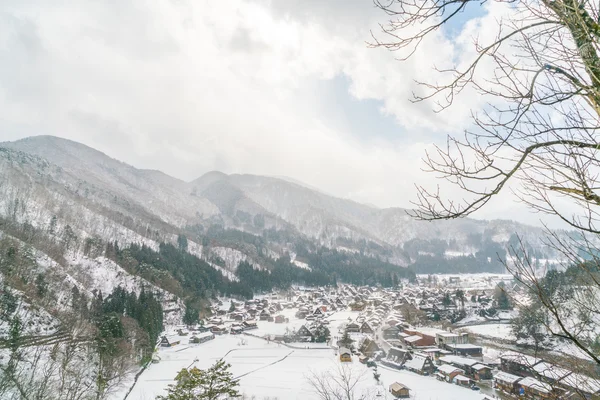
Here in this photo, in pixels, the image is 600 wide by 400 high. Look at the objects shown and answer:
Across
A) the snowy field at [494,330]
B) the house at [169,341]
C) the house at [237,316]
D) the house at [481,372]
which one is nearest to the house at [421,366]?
the house at [481,372]

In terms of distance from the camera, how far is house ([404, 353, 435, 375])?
24.3 m

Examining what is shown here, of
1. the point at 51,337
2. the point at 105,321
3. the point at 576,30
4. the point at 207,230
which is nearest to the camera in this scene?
the point at 576,30

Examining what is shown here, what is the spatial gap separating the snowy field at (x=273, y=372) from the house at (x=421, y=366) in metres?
0.76

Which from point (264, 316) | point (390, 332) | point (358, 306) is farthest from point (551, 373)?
point (358, 306)

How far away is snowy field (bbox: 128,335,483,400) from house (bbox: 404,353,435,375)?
757 mm

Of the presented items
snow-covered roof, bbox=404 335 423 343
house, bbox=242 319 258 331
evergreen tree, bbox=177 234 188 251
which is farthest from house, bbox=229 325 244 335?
evergreen tree, bbox=177 234 188 251

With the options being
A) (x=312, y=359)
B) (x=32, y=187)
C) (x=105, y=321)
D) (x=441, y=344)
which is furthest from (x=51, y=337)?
(x=32, y=187)

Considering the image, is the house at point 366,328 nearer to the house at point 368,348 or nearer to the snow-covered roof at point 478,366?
the house at point 368,348

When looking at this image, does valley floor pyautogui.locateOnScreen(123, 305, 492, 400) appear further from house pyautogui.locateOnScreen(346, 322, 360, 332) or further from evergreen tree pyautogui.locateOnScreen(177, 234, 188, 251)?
evergreen tree pyautogui.locateOnScreen(177, 234, 188, 251)

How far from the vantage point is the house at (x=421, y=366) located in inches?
956

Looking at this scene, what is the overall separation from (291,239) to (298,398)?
131286mm

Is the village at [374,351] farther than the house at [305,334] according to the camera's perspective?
No

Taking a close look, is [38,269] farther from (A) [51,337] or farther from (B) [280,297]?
(B) [280,297]

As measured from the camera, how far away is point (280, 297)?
237 feet
